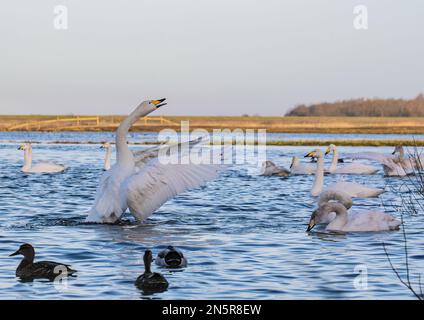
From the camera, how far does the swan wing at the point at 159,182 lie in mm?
14258

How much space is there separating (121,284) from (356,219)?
17.7ft

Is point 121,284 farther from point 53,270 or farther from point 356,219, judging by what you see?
point 356,219

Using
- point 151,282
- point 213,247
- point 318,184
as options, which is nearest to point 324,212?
point 213,247

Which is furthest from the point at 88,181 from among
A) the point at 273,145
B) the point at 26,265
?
the point at 273,145

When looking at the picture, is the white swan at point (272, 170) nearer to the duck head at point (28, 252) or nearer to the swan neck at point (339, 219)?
the swan neck at point (339, 219)

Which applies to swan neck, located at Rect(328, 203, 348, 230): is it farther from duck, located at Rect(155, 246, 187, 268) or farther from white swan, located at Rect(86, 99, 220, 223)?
duck, located at Rect(155, 246, 187, 268)

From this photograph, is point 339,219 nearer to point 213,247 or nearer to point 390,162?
point 213,247

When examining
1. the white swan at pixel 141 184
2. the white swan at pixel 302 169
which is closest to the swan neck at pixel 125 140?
the white swan at pixel 141 184

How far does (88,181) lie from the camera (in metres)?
24.7

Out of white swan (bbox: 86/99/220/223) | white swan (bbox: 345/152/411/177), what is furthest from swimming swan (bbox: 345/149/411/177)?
white swan (bbox: 86/99/220/223)

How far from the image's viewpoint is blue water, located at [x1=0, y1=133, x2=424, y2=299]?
974cm

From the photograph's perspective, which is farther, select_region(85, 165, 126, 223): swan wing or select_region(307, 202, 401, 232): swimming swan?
select_region(85, 165, 126, 223): swan wing

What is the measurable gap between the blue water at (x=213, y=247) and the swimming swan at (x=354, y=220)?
0.19 metres
